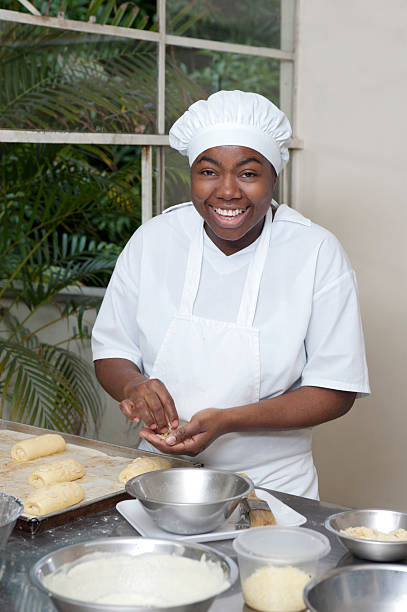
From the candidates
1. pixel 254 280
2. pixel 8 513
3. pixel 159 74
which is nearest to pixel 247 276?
pixel 254 280

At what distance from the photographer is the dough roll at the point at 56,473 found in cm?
179

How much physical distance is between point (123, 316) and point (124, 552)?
1133 mm

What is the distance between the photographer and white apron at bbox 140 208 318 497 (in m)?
2.13

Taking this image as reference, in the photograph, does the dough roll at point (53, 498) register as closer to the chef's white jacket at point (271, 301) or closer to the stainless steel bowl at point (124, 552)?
the stainless steel bowl at point (124, 552)

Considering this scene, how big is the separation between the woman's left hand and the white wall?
6.35 feet

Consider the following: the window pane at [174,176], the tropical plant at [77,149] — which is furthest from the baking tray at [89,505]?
the window pane at [174,176]

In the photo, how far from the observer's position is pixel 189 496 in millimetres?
1605

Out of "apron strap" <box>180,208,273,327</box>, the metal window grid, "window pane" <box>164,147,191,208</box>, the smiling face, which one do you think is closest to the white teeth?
the smiling face

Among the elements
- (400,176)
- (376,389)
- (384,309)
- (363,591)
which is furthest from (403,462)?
(363,591)

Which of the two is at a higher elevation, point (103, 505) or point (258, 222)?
point (258, 222)

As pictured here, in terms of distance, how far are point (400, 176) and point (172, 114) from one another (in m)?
1.05

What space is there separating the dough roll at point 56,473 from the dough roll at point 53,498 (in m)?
0.08

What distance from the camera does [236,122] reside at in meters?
2.12

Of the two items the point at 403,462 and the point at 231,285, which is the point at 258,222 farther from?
the point at 403,462
